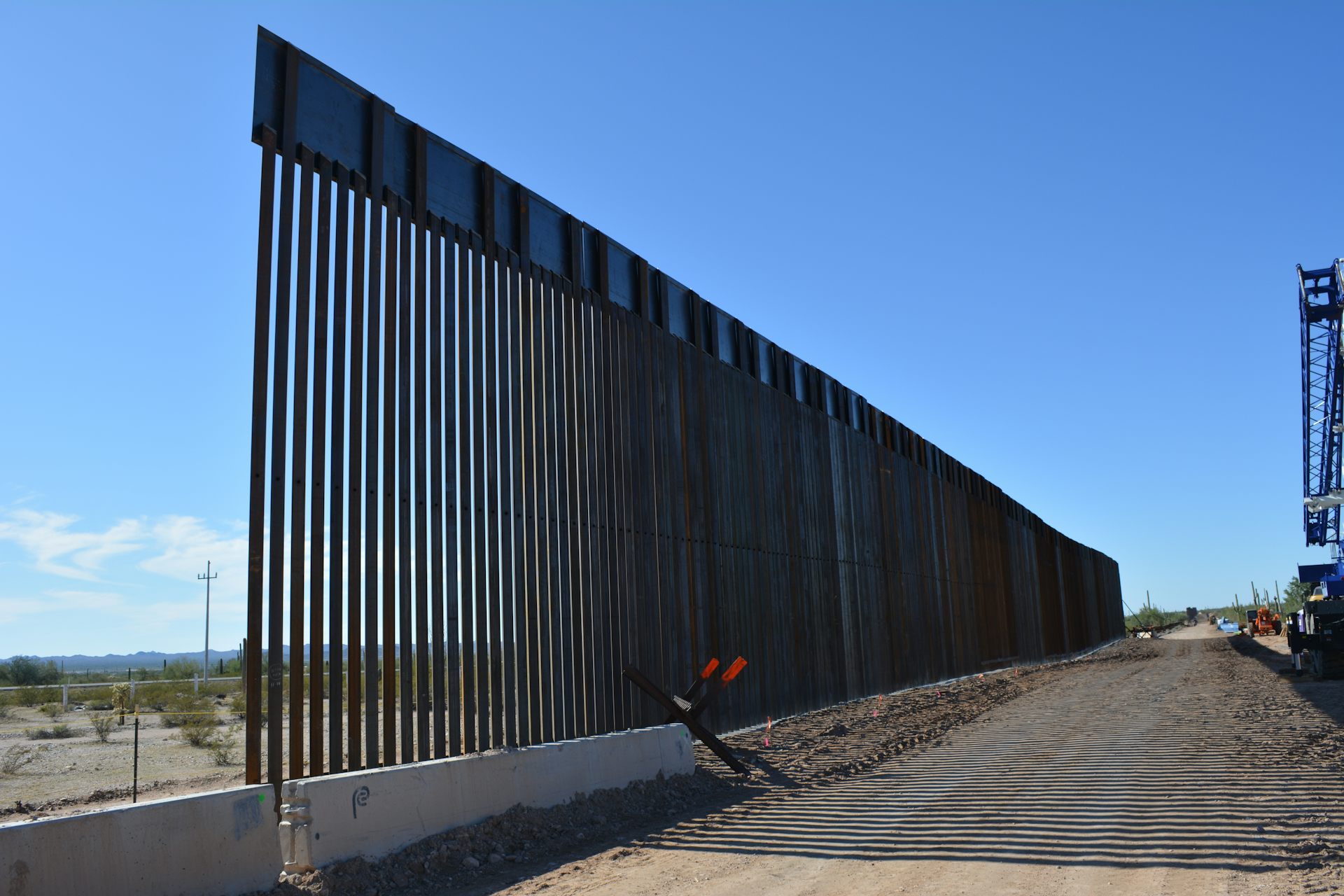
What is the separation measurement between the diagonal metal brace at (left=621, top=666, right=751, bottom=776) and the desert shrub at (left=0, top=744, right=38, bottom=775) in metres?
10.5

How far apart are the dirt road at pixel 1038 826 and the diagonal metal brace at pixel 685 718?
4.31ft

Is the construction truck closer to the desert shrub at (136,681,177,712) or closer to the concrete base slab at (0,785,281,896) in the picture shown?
the concrete base slab at (0,785,281,896)

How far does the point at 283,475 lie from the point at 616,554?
17.7 feet

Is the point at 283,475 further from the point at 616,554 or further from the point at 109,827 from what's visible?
the point at 616,554

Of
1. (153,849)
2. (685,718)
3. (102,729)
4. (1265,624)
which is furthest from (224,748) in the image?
(1265,624)

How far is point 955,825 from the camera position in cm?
808

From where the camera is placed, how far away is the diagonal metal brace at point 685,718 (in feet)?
39.2

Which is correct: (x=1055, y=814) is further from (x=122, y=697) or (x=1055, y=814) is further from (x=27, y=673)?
(x=27, y=673)

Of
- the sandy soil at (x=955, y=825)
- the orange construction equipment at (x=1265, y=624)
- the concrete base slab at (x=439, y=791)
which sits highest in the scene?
the concrete base slab at (x=439, y=791)

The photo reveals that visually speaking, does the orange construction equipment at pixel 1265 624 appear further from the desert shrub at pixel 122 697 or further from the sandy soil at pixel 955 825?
the desert shrub at pixel 122 697

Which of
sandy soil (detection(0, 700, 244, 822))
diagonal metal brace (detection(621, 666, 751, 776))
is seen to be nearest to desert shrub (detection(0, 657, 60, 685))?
sandy soil (detection(0, 700, 244, 822))

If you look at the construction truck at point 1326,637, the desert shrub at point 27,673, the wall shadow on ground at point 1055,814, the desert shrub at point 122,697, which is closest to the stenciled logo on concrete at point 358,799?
the wall shadow on ground at point 1055,814

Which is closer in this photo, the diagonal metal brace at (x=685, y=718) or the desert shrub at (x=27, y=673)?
the diagonal metal brace at (x=685, y=718)

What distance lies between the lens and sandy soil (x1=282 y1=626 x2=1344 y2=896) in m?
6.44
